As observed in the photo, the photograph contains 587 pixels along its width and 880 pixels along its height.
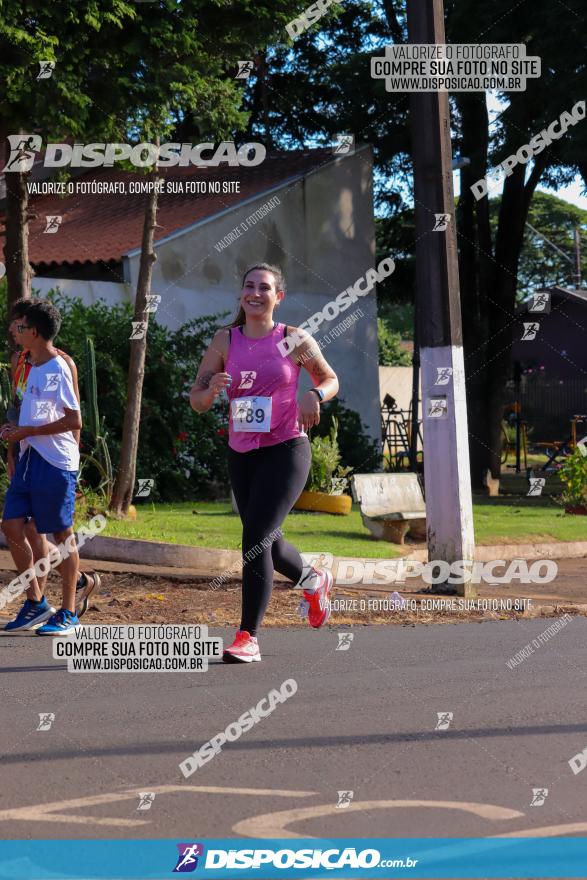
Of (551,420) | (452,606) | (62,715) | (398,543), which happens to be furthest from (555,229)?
(62,715)

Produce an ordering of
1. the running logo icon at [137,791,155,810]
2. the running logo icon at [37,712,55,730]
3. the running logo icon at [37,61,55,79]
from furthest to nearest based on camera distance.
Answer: the running logo icon at [37,61,55,79]
the running logo icon at [37,712,55,730]
the running logo icon at [137,791,155,810]

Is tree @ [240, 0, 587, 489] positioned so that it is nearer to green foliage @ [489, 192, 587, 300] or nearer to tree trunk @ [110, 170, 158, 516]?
tree trunk @ [110, 170, 158, 516]

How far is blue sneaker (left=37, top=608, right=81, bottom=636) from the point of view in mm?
8430

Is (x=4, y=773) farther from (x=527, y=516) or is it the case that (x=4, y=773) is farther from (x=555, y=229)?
(x=555, y=229)

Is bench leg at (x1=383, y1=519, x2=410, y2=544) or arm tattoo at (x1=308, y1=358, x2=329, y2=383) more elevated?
arm tattoo at (x1=308, y1=358, x2=329, y2=383)

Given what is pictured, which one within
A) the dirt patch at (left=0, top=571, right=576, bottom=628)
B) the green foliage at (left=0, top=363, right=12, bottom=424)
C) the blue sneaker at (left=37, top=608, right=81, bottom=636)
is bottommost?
the dirt patch at (left=0, top=571, right=576, bottom=628)

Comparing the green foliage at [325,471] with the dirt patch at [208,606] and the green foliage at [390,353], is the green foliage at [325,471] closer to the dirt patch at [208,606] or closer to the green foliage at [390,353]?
the dirt patch at [208,606]

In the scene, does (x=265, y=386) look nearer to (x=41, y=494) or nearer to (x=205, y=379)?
(x=205, y=379)

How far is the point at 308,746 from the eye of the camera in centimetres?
549

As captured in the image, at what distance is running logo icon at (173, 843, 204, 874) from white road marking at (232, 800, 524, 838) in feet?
0.64

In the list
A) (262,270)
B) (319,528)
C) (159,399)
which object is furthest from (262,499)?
(159,399)

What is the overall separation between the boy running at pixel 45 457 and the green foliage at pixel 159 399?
9.33m

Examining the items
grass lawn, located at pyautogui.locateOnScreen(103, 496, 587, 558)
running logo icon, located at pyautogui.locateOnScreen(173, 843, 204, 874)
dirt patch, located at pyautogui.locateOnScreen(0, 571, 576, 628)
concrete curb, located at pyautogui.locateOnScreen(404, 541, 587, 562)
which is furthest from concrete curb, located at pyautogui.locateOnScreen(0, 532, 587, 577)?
running logo icon, located at pyautogui.locateOnScreen(173, 843, 204, 874)

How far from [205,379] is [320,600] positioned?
61.9 inches
